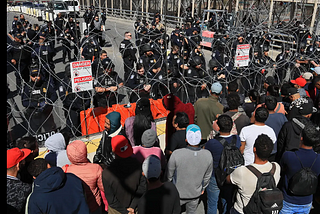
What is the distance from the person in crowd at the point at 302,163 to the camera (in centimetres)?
260

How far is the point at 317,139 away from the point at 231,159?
810 mm

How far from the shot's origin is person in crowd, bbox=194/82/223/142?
13.3 feet

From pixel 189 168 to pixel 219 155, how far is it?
17.5 inches

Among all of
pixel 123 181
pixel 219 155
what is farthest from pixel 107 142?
pixel 219 155

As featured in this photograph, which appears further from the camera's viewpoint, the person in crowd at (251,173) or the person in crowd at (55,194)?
the person in crowd at (251,173)

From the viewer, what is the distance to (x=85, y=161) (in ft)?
8.80

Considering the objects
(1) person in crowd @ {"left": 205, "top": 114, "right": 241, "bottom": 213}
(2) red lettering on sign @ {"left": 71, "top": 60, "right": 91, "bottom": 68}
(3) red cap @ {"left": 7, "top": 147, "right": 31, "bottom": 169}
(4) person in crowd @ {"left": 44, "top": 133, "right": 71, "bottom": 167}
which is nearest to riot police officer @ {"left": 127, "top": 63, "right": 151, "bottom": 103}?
(2) red lettering on sign @ {"left": 71, "top": 60, "right": 91, "bottom": 68}

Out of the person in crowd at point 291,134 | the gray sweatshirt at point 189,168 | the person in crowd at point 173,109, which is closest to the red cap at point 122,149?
the gray sweatshirt at point 189,168

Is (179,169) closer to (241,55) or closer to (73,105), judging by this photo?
(73,105)

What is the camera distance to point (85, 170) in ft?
8.61

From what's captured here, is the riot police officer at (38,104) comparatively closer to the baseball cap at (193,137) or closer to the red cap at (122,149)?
the red cap at (122,149)

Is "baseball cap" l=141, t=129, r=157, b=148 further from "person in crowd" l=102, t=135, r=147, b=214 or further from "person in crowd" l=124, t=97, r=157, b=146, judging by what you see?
"person in crowd" l=124, t=97, r=157, b=146

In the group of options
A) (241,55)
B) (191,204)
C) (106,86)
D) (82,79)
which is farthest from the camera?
(241,55)

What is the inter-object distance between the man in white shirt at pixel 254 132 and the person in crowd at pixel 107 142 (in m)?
1.49
